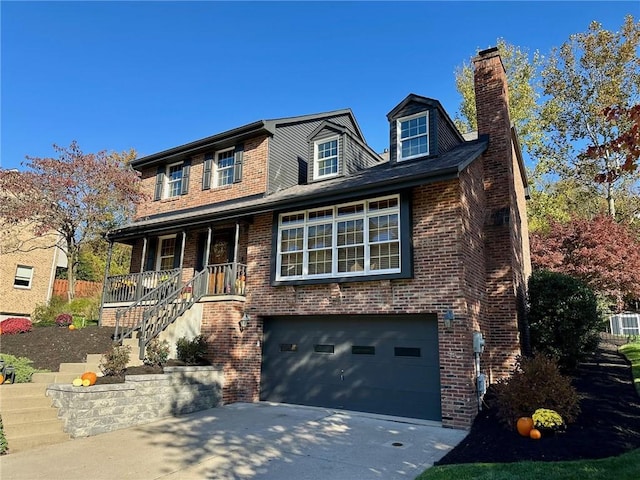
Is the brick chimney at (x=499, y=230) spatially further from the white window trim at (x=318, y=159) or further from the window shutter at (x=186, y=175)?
the window shutter at (x=186, y=175)

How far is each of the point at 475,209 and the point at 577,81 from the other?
1674 centimetres

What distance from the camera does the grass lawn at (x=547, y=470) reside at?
482 cm

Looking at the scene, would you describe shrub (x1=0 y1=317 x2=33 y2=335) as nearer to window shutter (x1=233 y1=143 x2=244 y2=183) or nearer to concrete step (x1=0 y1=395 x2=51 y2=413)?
concrete step (x1=0 y1=395 x2=51 y2=413)

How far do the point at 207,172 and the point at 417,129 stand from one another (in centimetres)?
760

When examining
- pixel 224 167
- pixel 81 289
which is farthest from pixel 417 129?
pixel 81 289

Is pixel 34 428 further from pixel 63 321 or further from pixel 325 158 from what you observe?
pixel 325 158

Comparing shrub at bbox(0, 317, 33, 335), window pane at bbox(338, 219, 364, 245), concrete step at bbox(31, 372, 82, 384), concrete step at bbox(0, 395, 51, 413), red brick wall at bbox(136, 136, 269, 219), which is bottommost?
concrete step at bbox(0, 395, 51, 413)

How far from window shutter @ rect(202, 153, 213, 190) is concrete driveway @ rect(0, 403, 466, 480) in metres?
8.16

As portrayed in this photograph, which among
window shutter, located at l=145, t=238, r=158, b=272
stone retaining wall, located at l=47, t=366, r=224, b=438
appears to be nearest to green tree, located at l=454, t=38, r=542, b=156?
window shutter, located at l=145, t=238, r=158, b=272

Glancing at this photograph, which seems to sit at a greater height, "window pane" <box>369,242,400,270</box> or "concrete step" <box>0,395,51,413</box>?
"window pane" <box>369,242,400,270</box>

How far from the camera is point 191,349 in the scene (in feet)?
34.7

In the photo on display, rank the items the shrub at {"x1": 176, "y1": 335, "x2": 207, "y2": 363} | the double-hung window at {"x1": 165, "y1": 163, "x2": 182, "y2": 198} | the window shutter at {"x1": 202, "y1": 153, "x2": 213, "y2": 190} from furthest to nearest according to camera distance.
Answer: the double-hung window at {"x1": 165, "y1": 163, "x2": 182, "y2": 198}, the window shutter at {"x1": 202, "y1": 153, "x2": 213, "y2": 190}, the shrub at {"x1": 176, "y1": 335, "x2": 207, "y2": 363}

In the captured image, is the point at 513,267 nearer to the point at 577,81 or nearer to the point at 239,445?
the point at 239,445

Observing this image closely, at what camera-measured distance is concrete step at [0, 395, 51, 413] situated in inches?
Answer: 284
